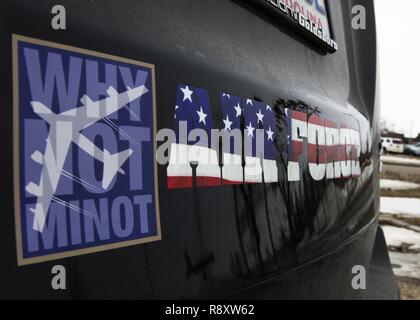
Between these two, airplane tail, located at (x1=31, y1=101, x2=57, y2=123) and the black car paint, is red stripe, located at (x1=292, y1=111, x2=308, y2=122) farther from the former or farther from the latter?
airplane tail, located at (x1=31, y1=101, x2=57, y2=123)

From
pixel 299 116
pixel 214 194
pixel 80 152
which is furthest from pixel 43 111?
pixel 299 116

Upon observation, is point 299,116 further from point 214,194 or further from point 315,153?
point 214,194

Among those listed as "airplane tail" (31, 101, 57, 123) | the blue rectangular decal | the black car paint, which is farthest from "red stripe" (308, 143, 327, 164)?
"airplane tail" (31, 101, 57, 123)

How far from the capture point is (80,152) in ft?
2.68

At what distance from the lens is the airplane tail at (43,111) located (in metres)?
0.77

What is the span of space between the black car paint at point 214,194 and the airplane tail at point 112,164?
88mm

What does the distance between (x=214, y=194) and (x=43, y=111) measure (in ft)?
1.37

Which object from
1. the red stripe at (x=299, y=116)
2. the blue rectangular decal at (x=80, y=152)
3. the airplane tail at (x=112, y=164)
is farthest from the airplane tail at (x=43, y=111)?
Answer: the red stripe at (x=299, y=116)

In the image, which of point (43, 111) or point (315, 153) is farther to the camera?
point (315, 153)

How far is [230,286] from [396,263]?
14.0 feet

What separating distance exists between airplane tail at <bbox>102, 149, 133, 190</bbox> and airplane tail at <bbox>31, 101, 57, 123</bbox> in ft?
0.36

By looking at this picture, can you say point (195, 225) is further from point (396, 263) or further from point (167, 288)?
point (396, 263)

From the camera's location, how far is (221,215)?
1089 mm
